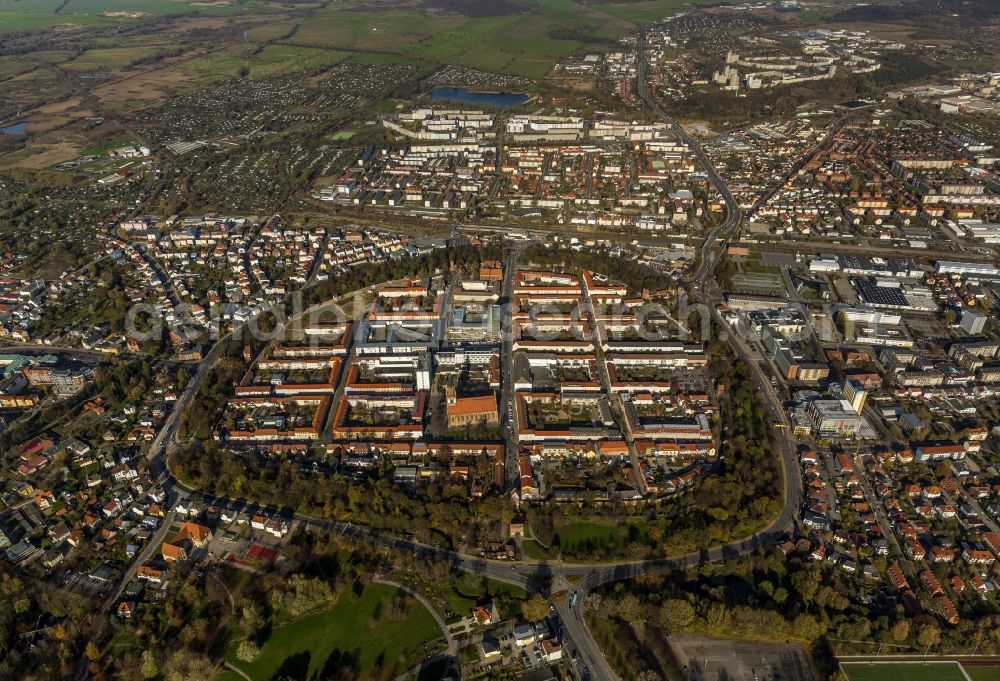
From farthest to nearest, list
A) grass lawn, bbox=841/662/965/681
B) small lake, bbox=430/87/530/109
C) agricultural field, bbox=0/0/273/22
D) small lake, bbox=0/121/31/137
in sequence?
agricultural field, bbox=0/0/273/22 → small lake, bbox=430/87/530/109 → small lake, bbox=0/121/31/137 → grass lawn, bbox=841/662/965/681

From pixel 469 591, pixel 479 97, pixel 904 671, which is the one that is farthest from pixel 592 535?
pixel 479 97

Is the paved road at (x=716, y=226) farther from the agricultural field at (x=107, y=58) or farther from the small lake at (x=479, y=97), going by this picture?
the agricultural field at (x=107, y=58)

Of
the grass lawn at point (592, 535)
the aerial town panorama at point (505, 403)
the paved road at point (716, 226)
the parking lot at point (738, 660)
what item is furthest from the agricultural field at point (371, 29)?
the parking lot at point (738, 660)

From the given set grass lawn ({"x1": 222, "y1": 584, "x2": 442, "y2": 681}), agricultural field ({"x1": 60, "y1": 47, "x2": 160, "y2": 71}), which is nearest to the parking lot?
grass lawn ({"x1": 222, "y1": 584, "x2": 442, "y2": 681})

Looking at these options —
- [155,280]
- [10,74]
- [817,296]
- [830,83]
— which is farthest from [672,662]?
[10,74]

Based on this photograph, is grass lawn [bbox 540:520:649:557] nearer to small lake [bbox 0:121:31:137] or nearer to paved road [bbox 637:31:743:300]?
paved road [bbox 637:31:743:300]

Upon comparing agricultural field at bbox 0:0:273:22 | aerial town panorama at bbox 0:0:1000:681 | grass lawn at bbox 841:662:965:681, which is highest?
agricultural field at bbox 0:0:273:22
